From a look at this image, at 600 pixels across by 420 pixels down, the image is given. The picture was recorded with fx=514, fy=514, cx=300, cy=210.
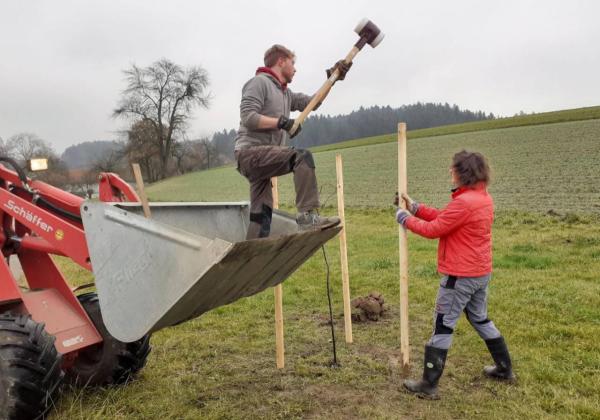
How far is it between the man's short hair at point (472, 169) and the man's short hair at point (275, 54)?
1715mm

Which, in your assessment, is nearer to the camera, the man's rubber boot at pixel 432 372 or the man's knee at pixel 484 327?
the man's rubber boot at pixel 432 372

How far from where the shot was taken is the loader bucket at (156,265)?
293 centimetres

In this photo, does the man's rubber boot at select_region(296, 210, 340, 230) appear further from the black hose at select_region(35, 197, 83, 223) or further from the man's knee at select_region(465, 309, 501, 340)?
the man's knee at select_region(465, 309, 501, 340)

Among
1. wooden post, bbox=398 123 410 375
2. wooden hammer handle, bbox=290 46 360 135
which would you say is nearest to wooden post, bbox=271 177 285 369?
wooden post, bbox=398 123 410 375

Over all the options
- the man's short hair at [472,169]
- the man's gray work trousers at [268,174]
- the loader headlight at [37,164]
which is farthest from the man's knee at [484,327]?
the loader headlight at [37,164]

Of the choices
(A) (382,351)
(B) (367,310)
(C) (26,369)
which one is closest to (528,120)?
(B) (367,310)

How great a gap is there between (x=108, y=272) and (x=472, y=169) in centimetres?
299

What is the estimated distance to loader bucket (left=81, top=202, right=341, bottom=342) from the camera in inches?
115

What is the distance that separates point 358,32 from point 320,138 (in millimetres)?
85889

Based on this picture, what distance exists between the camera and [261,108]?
3.95 metres

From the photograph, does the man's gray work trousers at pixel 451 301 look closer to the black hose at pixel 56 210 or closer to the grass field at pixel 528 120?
the black hose at pixel 56 210

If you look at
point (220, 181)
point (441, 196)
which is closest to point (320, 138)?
point (220, 181)

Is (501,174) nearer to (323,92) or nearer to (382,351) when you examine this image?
(382,351)

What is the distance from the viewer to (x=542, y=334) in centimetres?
575
